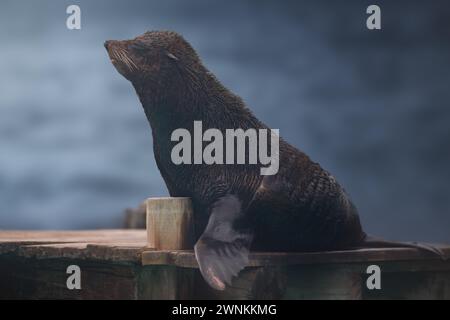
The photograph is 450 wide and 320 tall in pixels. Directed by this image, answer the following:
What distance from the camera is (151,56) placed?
5.36 meters

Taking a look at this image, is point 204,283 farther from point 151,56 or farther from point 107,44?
point 107,44

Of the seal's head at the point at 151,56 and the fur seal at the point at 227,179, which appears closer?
the fur seal at the point at 227,179

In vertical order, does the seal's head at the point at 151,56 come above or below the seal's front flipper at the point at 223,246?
above

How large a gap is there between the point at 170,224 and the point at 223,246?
41 cm

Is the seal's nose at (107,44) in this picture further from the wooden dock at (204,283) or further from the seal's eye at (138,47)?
the wooden dock at (204,283)

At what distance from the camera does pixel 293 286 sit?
4777mm

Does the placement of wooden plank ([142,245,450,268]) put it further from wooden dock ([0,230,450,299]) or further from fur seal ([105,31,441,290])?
fur seal ([105,31,441,290])

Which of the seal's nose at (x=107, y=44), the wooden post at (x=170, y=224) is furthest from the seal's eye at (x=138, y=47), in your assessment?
the wooden post at (x=170, y=224)

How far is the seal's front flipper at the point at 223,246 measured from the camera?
435 cm

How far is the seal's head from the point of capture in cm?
535

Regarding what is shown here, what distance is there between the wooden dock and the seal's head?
1180 mm

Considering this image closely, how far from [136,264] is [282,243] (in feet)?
3.08

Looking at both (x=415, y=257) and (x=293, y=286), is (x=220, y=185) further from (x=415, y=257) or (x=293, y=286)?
(x=415, y=257)
